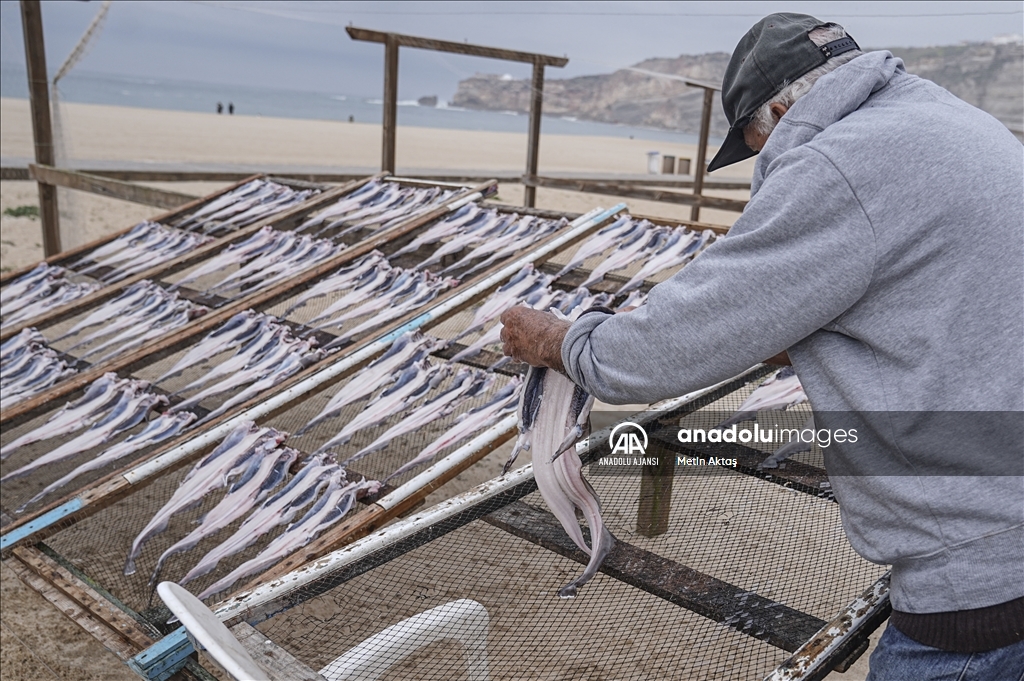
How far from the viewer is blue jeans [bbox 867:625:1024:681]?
5.14 ft

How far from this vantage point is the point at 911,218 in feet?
4.68

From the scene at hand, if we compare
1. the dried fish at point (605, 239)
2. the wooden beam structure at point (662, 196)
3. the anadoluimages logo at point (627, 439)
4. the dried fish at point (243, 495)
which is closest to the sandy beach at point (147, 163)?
the anadoluimages logo at point (627, 439)

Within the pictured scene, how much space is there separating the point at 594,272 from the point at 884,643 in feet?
10.3

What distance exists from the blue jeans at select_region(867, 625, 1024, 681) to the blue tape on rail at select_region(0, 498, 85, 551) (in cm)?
280

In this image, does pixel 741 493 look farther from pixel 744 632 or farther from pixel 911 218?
pixel 911 218

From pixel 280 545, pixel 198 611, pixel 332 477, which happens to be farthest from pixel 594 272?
pixel 198 611

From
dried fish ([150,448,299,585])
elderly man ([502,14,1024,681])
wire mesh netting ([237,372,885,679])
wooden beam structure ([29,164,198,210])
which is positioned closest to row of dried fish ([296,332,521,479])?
dried fish ([150,448,299,585])

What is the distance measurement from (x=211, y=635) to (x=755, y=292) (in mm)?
1272

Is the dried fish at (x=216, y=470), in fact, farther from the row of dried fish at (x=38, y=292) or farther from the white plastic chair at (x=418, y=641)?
the row of dried fish at (x=38, y=292)

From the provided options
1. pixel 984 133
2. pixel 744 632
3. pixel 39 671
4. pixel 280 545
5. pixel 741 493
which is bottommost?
pixel 39 671

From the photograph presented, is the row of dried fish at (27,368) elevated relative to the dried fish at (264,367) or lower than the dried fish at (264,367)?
lower

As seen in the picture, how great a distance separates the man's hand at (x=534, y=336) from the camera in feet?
6.53

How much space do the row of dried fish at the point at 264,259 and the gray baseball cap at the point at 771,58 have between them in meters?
3.85

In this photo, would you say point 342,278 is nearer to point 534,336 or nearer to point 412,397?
point 412,397
